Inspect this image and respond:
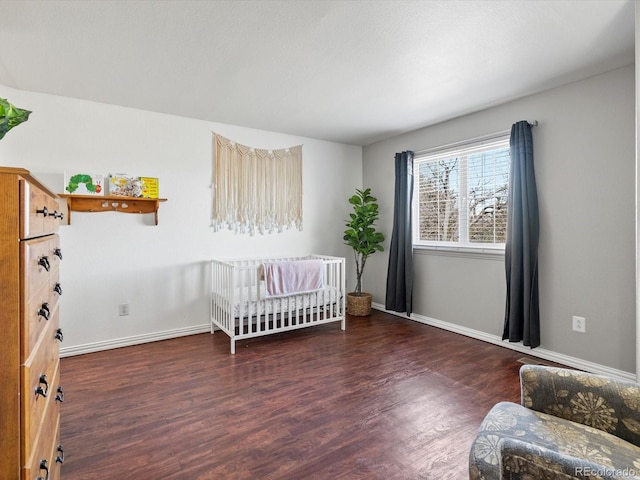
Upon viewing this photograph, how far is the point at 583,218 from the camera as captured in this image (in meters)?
2.61

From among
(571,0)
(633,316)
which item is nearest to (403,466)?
(633,316)

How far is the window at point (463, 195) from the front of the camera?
126 inches

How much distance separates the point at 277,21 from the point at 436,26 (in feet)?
2.94

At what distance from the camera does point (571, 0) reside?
5.51 ft

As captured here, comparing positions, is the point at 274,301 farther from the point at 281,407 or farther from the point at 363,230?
the point at 363,230

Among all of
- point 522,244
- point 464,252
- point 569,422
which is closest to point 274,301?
point 464,252

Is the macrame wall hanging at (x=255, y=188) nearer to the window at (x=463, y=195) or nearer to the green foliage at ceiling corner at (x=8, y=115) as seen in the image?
the window at (x=463, y=195)

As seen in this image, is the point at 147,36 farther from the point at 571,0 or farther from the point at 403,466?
the point at 403,466


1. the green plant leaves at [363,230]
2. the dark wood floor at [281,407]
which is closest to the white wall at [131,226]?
the dark wood floor at [281,407]

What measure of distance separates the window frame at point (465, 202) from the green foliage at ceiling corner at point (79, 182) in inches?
132

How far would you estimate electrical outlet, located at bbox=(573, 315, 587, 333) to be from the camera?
8.59 feet

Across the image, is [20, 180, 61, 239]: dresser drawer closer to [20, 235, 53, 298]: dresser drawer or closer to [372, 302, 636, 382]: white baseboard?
[20, 235, 53, 298]: dresser drawer

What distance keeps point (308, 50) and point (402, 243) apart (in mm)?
2459

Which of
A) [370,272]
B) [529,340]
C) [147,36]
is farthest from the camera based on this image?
[370,272]
